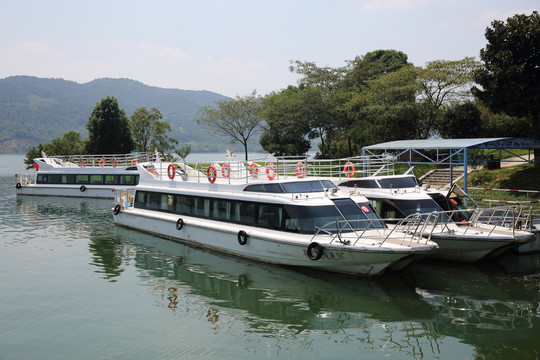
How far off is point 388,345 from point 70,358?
6.88 meters

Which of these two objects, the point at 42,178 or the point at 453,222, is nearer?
the point at 453,222

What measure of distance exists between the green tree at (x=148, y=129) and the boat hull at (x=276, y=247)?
46.2 meters

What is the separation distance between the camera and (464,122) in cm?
3969

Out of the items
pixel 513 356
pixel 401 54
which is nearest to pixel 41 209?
pixel 513 356

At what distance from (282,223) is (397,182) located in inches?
245

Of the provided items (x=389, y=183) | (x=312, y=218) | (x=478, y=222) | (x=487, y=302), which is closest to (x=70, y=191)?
(x=389, y=183)

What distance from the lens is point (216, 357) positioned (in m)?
9.91

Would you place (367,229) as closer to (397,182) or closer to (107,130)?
(397,182)

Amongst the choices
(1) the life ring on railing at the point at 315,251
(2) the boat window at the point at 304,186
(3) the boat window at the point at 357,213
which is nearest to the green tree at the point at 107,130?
(2) the boat window at the point at 304,186

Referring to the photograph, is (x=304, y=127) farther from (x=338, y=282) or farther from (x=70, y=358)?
(x=70, y=358)

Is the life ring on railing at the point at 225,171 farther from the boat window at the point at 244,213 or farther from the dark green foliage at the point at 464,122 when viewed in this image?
the dark green foliage at the point at 464,122

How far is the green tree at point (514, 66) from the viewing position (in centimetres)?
2891

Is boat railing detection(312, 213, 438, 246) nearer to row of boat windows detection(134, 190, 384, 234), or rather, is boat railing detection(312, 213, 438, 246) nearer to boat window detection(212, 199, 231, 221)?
row of boat windows detection(134, 190, 384, 234)

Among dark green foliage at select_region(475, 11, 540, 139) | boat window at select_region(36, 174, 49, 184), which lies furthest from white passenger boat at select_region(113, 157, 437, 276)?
boat window at select_region(36, 174, 49, 184)
